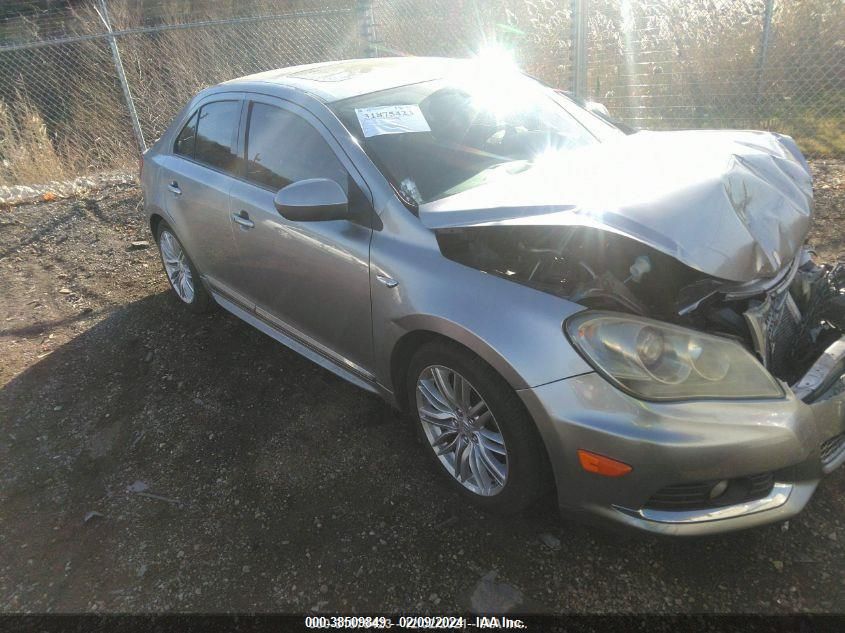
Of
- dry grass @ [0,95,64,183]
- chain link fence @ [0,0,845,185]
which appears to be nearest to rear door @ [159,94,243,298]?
chain link fence @ [0,0,845,185]

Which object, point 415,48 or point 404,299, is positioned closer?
point 404,299

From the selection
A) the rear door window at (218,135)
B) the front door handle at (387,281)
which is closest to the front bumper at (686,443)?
the front door handle at (387,281)

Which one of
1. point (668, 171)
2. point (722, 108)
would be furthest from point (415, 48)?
point (668, 171)

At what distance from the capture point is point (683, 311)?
2.03m

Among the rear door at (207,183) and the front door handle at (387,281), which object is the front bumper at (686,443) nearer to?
the front door handle at (387,281)

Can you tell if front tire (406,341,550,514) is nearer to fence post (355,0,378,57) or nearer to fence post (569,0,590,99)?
fence post (569,0,590,99)

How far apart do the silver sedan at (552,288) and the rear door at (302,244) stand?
0.04ft

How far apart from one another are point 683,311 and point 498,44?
24.3 feet

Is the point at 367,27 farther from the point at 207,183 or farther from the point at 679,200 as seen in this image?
the point at 679,200

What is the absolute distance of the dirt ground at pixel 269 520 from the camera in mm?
2143

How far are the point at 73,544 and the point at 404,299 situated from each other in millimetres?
1830

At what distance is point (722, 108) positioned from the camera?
6.85 m

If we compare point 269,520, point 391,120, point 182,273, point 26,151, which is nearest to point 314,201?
point 391,120

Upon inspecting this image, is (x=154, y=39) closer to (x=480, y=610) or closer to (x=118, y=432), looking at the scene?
(x=118, y=432)
